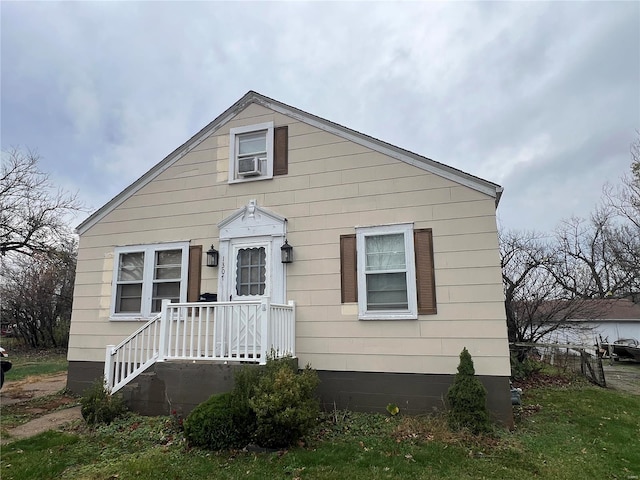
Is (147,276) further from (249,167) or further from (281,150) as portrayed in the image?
(281,150)

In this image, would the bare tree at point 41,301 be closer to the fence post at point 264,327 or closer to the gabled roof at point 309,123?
the gabled roof at point 309,123

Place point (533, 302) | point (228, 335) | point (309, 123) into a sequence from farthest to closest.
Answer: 1. point (533, 302)
2. point (309, 123)
3. point (228, 335)

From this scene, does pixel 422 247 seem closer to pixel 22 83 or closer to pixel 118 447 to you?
pixel 118 447

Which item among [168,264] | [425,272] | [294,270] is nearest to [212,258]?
[168,264]

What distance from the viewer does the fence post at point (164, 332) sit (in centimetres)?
666

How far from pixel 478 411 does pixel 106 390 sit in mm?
5843

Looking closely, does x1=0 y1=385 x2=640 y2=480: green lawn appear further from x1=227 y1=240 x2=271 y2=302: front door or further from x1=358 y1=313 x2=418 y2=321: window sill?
x1=227 y1=240 x2=271 y2=302: front door

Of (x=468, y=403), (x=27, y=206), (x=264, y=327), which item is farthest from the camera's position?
(x=27, y=206)

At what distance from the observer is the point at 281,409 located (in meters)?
4.90

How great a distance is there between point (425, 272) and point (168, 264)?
209 inches

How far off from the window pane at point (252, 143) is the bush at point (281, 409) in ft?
16.1

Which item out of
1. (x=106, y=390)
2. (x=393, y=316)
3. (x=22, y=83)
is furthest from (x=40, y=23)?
(x=393, y=316)

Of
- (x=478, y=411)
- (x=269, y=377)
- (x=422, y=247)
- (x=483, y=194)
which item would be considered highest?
(x=483, y=194)

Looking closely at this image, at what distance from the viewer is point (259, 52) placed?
10.6 m
